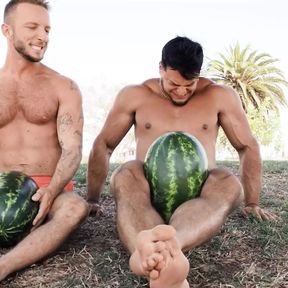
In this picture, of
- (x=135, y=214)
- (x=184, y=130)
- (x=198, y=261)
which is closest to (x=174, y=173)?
(x=135, y=214)

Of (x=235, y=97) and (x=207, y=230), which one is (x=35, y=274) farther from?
(x=235, y=97)

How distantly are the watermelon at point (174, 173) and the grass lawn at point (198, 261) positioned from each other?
426 mm

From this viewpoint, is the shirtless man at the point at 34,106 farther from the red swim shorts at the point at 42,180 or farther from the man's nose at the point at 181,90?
the man's nose at the point at 181,90

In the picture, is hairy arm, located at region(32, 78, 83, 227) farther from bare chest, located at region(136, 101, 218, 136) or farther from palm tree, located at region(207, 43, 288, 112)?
palm tree, located at region(207, 43, 288, 112)

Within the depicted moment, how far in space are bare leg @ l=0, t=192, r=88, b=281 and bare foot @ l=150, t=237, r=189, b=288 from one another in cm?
105

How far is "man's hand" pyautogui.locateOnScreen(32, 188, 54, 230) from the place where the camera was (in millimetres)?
3523

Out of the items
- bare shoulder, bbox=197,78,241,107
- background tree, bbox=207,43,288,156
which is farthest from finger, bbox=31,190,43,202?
background tree, bbox=207,43,288,156

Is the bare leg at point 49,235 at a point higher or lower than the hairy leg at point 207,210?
lower

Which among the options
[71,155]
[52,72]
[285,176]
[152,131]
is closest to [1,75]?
[52,72]

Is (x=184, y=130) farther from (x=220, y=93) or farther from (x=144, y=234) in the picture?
(x=144, y=234)

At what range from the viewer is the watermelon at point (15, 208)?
3.41 metres

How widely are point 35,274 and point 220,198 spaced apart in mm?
1353

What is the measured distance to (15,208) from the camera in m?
3.41

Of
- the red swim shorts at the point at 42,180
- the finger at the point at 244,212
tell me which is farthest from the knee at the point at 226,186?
the red swim shorts at the point at 42,180
